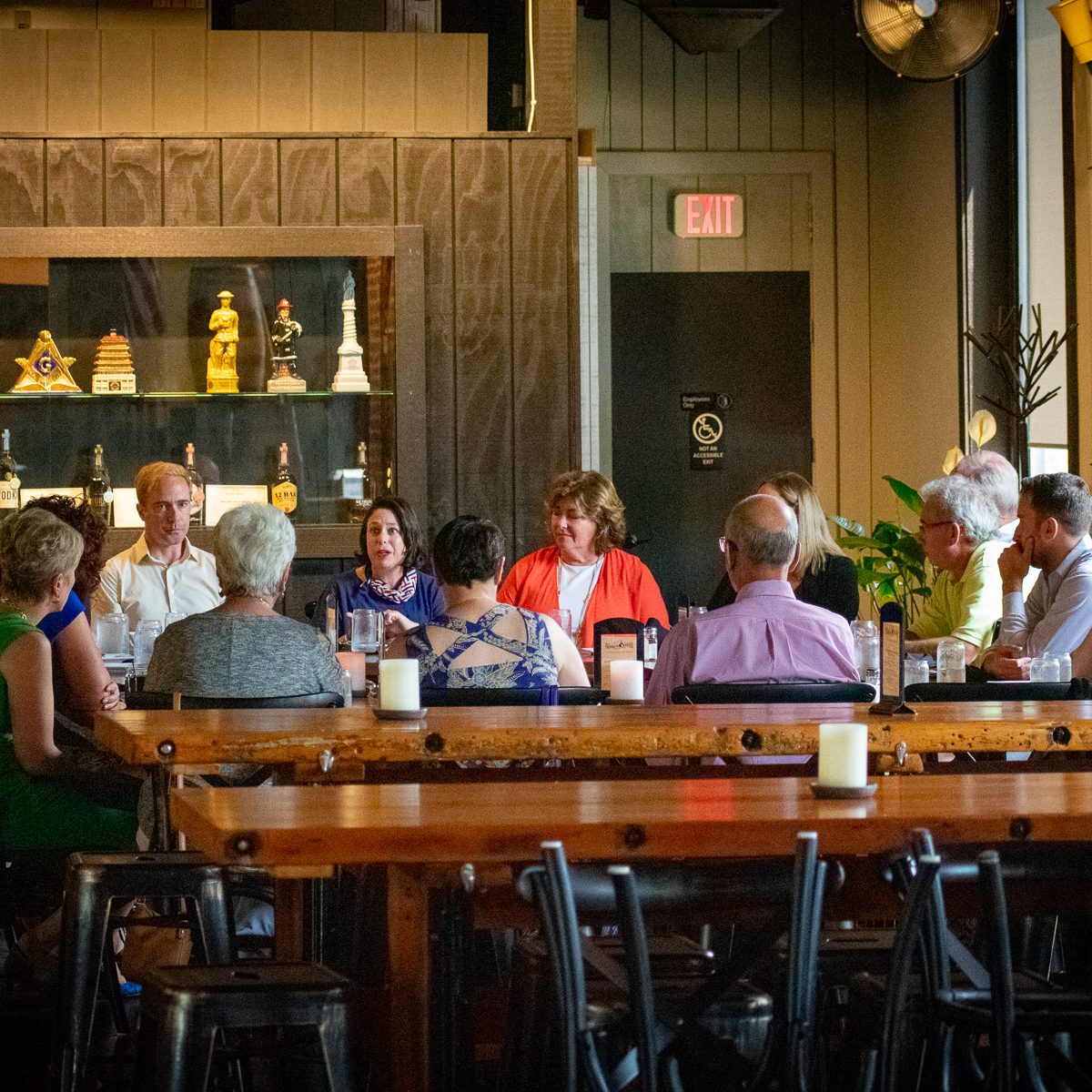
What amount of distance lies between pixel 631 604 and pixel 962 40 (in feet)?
7.04

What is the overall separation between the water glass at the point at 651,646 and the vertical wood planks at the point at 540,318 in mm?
1036

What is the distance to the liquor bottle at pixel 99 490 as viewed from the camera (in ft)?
19.5

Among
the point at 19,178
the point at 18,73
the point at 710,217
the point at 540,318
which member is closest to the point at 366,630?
the point at 540,318

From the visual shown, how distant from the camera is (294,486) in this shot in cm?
600

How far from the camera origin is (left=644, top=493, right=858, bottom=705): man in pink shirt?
13.1ft

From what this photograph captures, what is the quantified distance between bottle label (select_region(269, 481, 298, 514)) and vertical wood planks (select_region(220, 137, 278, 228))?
883 millimetres

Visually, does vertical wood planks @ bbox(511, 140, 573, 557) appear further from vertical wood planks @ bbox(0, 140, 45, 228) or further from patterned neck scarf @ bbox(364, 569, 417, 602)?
vertical wood planks @ bbox(0, 140, 45, 228)

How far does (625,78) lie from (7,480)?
3.77 m

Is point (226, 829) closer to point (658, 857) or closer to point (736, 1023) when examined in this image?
point (658, 857)

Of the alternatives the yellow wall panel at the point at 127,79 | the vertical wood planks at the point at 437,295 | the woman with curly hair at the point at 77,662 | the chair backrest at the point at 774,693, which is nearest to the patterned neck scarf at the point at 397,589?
the vertical wood planks at the point at 437,295

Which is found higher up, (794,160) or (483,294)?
(794,160)

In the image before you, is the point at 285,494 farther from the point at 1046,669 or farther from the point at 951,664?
the point at 1046,669

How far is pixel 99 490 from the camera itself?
19.6ft

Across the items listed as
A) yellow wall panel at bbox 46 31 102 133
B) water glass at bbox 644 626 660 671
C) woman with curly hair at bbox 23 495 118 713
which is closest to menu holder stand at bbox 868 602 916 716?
water glass at bbox 644 626 660 671
